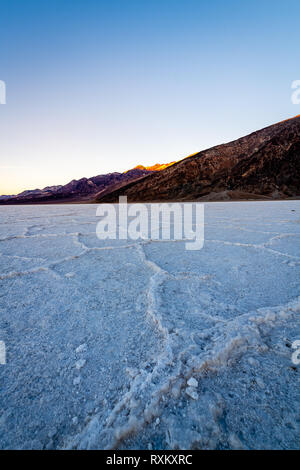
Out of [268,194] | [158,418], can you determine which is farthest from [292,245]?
[268,194]

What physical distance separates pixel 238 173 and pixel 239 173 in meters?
0.10

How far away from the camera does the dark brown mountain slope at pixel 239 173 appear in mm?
19500

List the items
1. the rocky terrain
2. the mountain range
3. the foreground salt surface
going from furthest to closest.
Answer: the rocky terrain < the mountain range < the foreground salt surface

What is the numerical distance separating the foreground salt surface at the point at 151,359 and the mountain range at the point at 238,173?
1990cm

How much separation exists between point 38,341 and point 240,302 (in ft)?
2.82

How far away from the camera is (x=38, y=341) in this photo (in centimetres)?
76

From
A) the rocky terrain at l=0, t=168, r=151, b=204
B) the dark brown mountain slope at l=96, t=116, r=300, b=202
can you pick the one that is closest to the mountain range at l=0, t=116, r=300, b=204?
the dark brown mountain slope at l=96, t=116, r=300, b=202

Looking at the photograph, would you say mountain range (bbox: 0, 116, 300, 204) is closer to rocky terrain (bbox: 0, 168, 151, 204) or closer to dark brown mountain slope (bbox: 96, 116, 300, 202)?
dark brown mountain slope (bbox: 96, 116, 300, 202)

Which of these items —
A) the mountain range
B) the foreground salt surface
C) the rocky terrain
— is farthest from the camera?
the rocky terrain

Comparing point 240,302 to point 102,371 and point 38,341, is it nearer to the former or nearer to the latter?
point 102,371

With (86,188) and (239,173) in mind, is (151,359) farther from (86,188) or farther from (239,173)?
(86,188)

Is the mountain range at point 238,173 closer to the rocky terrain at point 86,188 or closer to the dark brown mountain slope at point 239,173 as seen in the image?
the dark brown mountain slope at point 239,173

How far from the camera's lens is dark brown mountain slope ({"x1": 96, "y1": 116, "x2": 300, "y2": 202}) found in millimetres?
19500

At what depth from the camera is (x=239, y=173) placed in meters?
21.5
